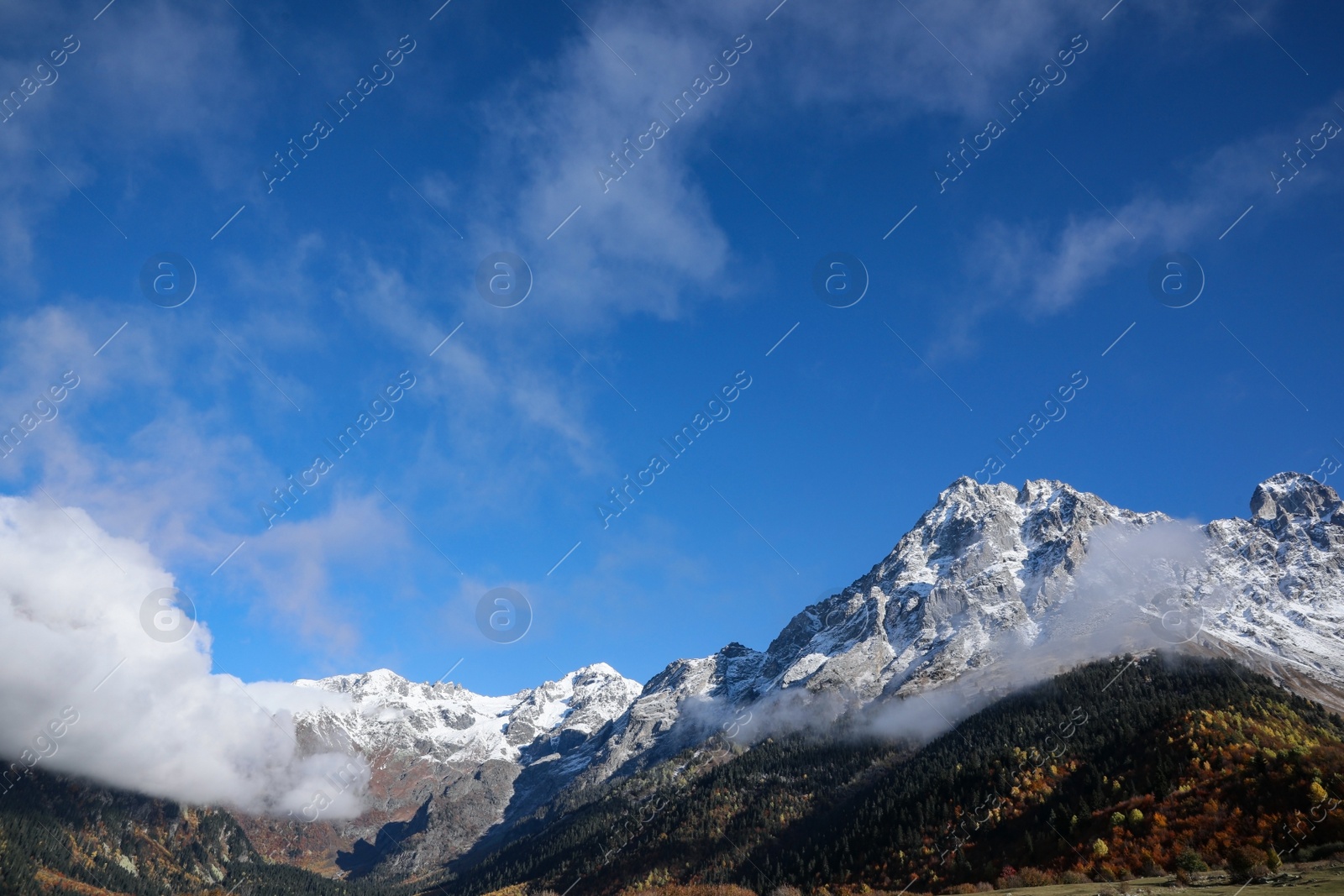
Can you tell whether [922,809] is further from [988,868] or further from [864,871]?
[988,868]

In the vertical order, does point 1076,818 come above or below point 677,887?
below

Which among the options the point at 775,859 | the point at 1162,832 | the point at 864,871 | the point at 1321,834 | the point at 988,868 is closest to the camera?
the point at 1321,834

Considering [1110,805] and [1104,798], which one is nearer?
[1110,805]

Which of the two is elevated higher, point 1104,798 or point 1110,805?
point 1104,798

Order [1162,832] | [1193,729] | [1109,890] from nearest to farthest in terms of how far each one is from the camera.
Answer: [1109,890]
[1162,832]
[1193,729]

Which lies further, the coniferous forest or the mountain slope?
the mountain slope

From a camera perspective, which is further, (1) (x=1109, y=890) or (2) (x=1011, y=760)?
(2) (x=1011, y=760)

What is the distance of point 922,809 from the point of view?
162 meters

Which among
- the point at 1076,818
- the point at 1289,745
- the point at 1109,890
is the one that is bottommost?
the point at 1289,745

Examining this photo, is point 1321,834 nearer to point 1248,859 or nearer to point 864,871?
point 1248,859

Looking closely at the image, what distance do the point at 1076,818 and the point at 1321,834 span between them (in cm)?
4935

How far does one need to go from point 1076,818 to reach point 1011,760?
46845mm

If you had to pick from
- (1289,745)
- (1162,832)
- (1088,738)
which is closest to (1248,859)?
(1162,832)

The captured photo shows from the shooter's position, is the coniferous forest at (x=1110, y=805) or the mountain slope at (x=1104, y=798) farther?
the mountain slope at (x=1104, y=798)
